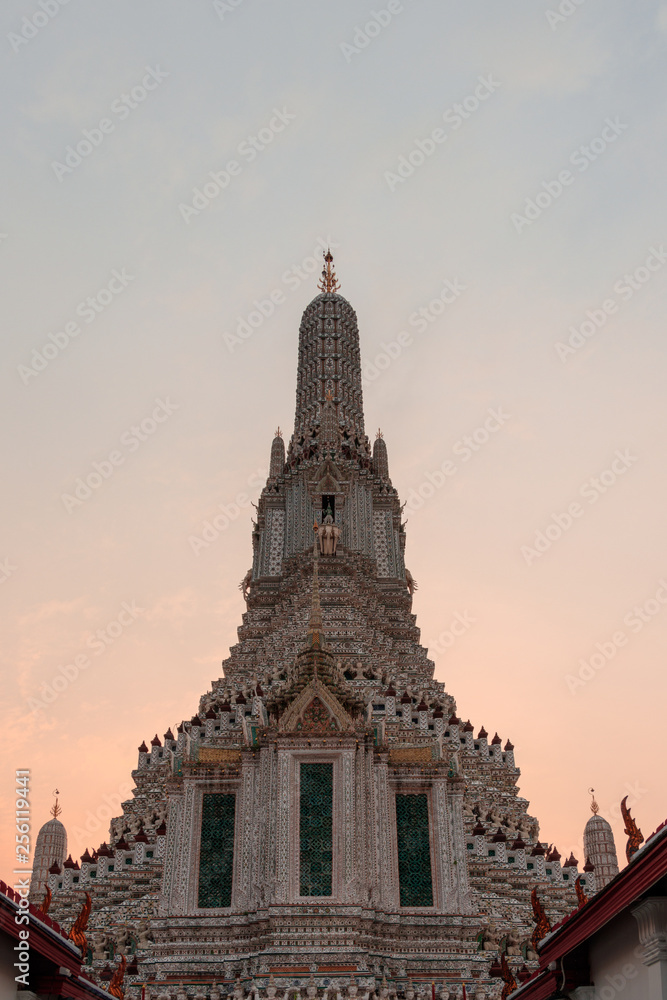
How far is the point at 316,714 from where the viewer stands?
1059 inches

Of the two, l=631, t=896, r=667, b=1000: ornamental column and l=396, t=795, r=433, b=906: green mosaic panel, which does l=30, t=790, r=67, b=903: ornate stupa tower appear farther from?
l=631, t=896, r=667, b=1000: ornamental column

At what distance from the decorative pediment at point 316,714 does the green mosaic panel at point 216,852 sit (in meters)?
2.60

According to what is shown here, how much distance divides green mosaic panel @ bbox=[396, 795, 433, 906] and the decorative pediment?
2.63 metres

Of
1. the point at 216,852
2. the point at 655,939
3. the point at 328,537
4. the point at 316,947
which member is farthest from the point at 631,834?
the point at 328,537

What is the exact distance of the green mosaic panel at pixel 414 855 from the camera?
25.9 meters

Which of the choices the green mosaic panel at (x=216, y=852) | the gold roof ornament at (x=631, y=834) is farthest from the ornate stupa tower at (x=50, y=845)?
the gold roof ornament at (x=631, y=834)

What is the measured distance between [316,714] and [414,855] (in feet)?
14.0

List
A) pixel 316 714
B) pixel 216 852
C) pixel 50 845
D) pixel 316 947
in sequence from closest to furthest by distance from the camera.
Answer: pixel 316 947 → pixel 216 852 → pixel 316 714 → pixel 50 845

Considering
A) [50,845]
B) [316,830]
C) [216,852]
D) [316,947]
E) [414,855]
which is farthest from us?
[50,845]

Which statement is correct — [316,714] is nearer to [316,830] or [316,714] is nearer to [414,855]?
[316,830]

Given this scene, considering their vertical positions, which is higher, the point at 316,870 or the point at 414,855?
the point at 414,855

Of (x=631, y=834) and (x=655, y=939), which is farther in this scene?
(x=631, y=834)

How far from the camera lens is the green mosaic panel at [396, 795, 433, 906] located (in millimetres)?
25922

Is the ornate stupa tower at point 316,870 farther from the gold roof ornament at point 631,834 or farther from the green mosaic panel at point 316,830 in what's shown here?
the gold roof ornament at point 631,834
